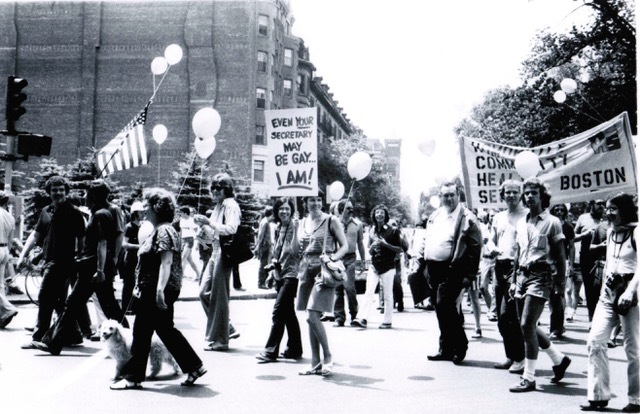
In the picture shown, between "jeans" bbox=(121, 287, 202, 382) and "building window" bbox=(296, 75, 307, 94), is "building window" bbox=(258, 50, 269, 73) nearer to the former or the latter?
"building window" bbox=(296, 75, 307, 94)

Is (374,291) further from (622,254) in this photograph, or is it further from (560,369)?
(622,254)

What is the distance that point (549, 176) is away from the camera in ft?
32.1

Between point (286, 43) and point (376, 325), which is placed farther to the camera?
point (286, 43)

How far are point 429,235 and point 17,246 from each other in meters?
8.68

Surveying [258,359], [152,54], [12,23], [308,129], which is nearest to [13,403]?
[258,359]

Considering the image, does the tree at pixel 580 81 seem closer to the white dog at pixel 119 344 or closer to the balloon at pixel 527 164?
the balloon at pixel 527 164

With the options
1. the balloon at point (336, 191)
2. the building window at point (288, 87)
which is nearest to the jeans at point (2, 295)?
the balloon at point (336, 191)

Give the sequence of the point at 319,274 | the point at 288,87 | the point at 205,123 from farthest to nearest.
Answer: the point at 288,87 < the point at 205,123 < the point at 319,274

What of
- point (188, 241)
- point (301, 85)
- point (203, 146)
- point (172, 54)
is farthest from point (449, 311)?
point (301, 85)

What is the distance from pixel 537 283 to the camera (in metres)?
6.39

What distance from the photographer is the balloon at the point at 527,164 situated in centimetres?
972

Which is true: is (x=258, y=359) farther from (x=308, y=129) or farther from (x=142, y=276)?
(x=308, y=129)

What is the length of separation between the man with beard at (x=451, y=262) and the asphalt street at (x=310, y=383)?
0.97ft

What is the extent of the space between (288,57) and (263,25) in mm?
5391
